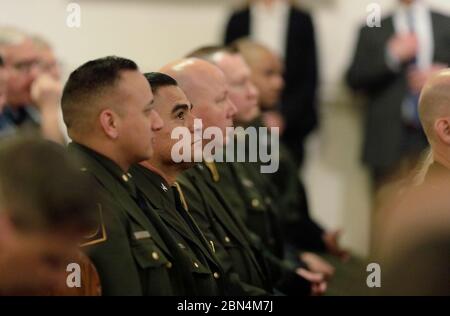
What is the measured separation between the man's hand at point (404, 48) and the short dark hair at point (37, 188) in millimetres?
4218

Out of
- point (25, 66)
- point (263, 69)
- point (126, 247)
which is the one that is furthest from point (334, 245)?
point (126, 247)

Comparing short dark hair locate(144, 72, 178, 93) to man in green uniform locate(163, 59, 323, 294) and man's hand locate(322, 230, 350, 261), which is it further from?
man's hand locate(322, 230, 350, 261)

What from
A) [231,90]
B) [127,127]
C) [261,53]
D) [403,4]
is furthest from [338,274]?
[403,4]

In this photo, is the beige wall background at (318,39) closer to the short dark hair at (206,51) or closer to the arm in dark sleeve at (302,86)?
the arm in dark sleeve at (302,86)

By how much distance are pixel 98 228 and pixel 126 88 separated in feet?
1.41

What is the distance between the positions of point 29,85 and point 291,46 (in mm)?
2138

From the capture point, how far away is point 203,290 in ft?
8.76

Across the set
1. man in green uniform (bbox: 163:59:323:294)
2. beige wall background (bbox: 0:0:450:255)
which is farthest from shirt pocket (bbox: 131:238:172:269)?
beige wall background (bbox: 0:0:450:255)

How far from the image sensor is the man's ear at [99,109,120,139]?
99.5 inches

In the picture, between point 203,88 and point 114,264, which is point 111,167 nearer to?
point 114,264

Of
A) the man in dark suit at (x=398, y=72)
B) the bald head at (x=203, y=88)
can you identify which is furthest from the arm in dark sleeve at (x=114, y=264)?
the man in dark suit at (x=398, y=72)

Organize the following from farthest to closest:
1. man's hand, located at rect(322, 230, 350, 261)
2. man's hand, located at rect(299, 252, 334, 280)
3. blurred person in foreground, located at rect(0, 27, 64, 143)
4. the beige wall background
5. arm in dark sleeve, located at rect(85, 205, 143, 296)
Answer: the beige wall background
man's hand, located at rect(322, 230, 350, 261)
blurred person in foreground, located at rect(0, 27, 64, 143)
man's hand, located at rect(299, 252, 334, 280)
arm in dark sleeve, located at rect(85, 205, 143, 296)

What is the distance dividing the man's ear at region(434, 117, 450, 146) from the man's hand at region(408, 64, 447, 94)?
251 cm
